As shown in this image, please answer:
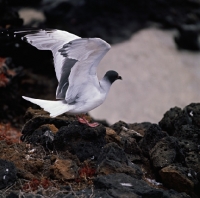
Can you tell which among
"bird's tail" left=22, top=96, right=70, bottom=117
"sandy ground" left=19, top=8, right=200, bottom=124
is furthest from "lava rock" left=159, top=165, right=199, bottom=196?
"sandy ground" left=19, top=8, right=200, bottom=124

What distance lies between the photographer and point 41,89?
1312 cm

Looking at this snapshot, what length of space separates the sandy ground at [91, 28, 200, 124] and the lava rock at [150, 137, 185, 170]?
7404mm

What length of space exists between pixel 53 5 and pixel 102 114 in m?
4.11

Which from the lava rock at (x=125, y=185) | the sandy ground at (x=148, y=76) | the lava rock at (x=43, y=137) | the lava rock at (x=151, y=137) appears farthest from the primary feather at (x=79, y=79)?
the sandy ground at (x=148, y=76)

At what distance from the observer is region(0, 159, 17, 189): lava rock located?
5.17 meters

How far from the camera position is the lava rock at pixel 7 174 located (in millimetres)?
5168

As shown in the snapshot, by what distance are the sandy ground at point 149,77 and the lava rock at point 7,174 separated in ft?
27.5

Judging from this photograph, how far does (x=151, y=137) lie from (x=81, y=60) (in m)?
1.41

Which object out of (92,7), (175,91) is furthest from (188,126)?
(92,7)

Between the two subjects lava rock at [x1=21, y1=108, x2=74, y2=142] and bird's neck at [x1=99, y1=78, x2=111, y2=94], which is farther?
lava rock at [x1=21, y1=108, x2=74, y2=142]

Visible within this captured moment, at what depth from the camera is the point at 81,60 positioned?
588cm

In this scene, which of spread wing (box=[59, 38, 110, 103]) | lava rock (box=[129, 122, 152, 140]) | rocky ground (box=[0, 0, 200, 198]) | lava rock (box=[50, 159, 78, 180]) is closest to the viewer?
rocky ground (box=[0, 0, 200, 198])

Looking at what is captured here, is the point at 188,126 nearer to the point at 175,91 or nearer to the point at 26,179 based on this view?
the point at 26,179

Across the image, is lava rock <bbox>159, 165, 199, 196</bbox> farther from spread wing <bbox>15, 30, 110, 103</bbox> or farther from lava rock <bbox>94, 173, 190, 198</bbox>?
spread wing <bbox>15, 30, 110, 103</bbox>
